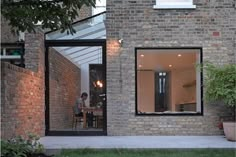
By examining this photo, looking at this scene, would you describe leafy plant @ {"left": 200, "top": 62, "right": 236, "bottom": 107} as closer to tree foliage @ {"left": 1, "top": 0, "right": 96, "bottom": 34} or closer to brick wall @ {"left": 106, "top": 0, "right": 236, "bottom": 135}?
brick wall @ {"left": 106, "top": 0, "right": 236, "bottom": 135}

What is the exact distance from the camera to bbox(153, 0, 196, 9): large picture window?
39.9 feet

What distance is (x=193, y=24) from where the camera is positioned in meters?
12.2

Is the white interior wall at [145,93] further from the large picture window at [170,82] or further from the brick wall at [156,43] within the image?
the brick wall at [156,43]

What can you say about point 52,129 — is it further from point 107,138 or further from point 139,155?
point 139,155

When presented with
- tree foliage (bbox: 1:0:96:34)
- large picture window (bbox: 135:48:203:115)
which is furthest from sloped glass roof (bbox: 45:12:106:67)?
tree foliage (bbox: 1:0:96:34)

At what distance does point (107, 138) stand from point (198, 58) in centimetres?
340

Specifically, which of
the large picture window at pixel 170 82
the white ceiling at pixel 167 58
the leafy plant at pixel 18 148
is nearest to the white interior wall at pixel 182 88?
the large picture window at pixel 170 82

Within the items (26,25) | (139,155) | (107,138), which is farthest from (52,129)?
(26,25)

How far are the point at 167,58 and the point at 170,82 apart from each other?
2.38ft

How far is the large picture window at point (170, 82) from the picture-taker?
12.3 meters

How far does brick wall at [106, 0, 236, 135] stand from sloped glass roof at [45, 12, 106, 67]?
27 centimetres

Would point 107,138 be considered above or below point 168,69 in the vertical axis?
below

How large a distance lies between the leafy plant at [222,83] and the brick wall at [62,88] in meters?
3.62

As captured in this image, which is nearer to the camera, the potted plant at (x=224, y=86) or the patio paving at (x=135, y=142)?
the patio paving at (x=135, y=142)
